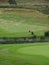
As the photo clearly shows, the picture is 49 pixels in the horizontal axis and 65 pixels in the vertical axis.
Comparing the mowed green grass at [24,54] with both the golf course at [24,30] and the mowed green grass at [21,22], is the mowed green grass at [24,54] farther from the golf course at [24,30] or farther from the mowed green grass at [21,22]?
the mowed green grass at [21,22]

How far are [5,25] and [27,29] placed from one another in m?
1.29

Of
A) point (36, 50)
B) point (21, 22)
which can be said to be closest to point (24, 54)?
point (36, 50)

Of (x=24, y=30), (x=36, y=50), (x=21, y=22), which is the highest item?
(x=21, y=22)

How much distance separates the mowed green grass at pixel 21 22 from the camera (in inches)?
578

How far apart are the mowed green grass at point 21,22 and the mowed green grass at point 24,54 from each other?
4.42ft

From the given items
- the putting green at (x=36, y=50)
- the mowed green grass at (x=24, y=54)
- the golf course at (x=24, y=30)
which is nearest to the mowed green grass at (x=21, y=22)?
the golf course at (x=24, y=30)

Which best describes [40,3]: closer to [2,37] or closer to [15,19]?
[15,19]

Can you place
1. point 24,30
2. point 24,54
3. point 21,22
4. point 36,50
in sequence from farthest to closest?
point 21,22 < point 24,30 < point 36,50 < point 24,54

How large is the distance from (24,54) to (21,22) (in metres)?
4.44

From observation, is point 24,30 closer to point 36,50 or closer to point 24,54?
point 36,50

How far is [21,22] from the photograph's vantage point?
51.3ft

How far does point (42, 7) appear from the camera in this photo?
16.5m

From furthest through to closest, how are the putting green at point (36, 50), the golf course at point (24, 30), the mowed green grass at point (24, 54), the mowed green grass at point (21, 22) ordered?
the mowed green grass at point (21, 22), the putting green at point (36, 50), the golf course at point (24, 30), the mowed green grass at point (24, 54)

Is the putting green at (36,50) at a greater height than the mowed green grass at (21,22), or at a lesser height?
lesser
